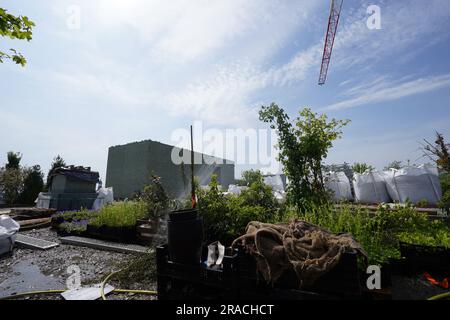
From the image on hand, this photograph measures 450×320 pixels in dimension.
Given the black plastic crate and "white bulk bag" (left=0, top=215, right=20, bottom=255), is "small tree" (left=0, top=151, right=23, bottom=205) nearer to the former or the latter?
"white bulk bag" (left=0, top=215, right=20, bottom=255)

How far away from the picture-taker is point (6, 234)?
445 cm

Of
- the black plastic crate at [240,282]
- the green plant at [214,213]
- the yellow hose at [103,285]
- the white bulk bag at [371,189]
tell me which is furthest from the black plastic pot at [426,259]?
the white bulk bag at [371,189]

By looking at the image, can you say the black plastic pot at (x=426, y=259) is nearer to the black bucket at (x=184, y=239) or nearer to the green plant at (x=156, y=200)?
the black bucket at (x=184, y=239)

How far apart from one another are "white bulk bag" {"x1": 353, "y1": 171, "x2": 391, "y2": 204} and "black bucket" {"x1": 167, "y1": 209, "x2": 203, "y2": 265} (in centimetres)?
874

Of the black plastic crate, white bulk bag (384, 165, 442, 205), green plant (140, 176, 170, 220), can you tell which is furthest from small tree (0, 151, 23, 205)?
white bulk bag (384, 165, 442, 205)

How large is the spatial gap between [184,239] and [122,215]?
3.93m

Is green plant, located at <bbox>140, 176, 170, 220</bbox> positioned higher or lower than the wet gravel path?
higher

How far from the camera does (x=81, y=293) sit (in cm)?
262

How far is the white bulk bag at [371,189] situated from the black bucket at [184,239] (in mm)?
8736

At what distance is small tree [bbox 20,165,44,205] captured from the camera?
15.6 metres

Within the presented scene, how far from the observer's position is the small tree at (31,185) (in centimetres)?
1556

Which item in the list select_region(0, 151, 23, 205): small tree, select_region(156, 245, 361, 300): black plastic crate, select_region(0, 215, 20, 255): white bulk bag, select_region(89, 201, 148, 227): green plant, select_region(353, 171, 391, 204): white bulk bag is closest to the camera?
select_region(156, 245, 361, 300): black plastic crate
